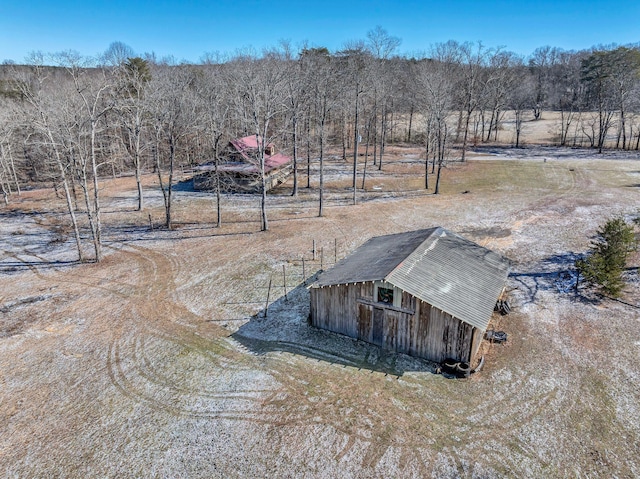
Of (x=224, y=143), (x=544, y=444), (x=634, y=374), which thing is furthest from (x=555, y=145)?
(x=544, y=444)

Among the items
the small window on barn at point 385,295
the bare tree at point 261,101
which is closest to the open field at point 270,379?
the small window on barn at point 385,295

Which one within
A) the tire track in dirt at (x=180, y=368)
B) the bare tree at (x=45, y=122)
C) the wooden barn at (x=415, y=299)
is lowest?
the tire track in dirt at (x=180, y=368)

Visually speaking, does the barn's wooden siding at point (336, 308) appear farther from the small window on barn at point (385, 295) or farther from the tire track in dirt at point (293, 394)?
the tire track in dirt at point (293, 394)

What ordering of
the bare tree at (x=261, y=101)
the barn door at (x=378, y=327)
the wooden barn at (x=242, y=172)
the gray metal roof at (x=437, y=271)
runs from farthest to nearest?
the wooden barn at (x=242, y=172) → the bare tree at (x=261, y=101) → the barn door at (x=378, y=327) → the gray metal roof at (x=437, y=271)

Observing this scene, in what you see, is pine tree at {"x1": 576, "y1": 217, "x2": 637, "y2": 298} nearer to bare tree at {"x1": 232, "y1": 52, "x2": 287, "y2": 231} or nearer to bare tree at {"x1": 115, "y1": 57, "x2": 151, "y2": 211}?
bare tree at {"x1": 232, "y1": 52, "x2": 287, "y2": 231}

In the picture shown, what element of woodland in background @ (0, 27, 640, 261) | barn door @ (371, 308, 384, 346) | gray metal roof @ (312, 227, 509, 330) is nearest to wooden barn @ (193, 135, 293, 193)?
woodland in background @ (0, 27, 640, 261)

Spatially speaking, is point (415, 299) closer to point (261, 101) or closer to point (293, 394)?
point (293, 394)

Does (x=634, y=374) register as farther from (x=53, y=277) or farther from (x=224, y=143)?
(x=224, y=143)

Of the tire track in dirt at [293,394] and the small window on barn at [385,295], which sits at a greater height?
the small window on barn at [385,295]
